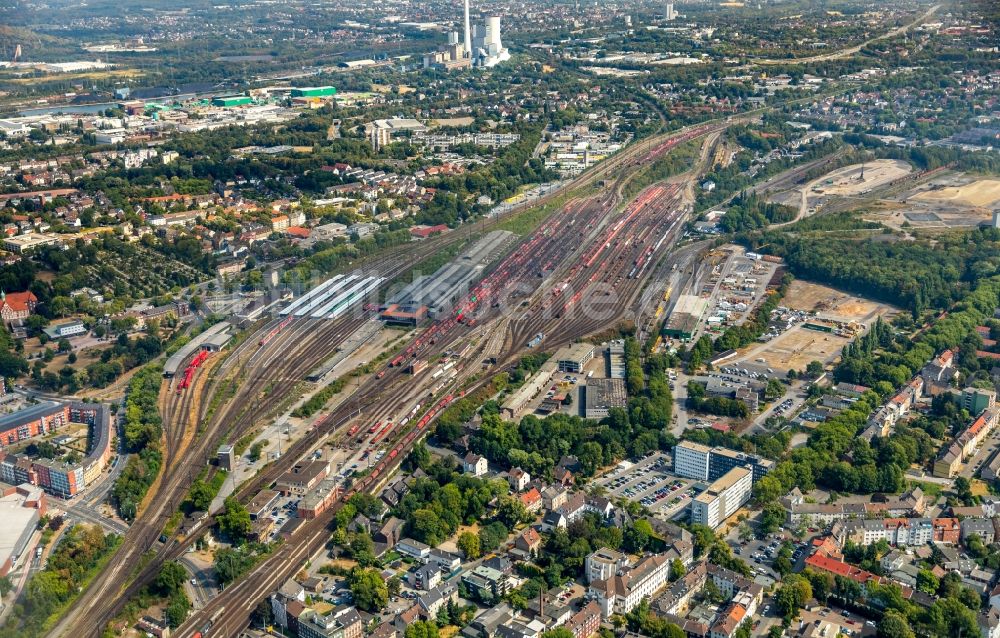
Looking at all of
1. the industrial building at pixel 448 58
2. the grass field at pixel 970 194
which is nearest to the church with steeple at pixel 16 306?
the grass field at pixel 970 194

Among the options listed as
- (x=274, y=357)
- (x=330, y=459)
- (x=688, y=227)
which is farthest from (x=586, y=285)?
(x=330, y=459)

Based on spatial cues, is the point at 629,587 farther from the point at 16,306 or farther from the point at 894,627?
the point at 16,306

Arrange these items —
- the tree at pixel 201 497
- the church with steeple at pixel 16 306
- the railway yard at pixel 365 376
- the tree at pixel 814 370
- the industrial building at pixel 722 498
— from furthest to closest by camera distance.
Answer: the church with steeple at pixel 16 306, the tree at pixel 814 370, the tree at pixel 201 497, the industrial building at pixel 722 498, the railway yard at pixel 365 376

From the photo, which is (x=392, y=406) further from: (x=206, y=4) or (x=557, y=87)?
(x=206, y=4)

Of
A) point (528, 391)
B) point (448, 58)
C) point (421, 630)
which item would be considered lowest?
point (528, 391)

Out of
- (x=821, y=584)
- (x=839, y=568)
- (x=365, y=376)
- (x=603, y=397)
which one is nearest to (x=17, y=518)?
(x=365, y=376)

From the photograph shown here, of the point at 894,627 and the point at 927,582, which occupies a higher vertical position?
the point at 894,627

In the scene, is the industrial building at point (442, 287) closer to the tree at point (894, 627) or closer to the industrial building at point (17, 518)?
the industrial building at point (17, 518)

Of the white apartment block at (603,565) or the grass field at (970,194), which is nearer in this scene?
the white apartment block at (603,565)
